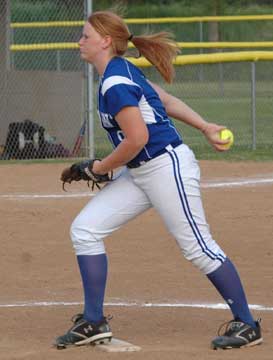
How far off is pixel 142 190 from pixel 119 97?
1.94 ft

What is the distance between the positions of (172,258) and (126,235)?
1.14 metres

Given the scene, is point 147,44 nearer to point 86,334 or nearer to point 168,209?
point 168,209

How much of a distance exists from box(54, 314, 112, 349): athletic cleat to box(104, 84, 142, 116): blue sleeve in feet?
3.90

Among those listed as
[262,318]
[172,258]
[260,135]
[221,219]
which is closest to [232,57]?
[260,135]

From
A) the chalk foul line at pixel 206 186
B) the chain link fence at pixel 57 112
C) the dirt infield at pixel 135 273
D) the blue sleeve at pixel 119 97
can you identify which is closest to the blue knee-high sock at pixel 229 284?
the dirt infield at pixel 135 273

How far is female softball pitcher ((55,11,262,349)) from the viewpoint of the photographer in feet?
20.5

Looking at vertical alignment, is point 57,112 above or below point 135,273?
below

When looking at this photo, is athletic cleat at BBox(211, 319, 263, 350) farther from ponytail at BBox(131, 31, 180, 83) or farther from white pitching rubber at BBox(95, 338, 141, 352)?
ponytail at BBox(131, 31, 180, 83)

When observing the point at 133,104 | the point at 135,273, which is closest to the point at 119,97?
the point at 133,104

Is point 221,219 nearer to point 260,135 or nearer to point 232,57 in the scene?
point 232,57

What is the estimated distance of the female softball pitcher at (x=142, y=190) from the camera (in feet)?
20.5

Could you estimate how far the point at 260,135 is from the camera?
18.2 metres

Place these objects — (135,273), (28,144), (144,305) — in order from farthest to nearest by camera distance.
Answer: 1. (28,144)
2. (135,273)
3. (144,305)

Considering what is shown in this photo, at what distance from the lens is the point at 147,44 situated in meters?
6.38
